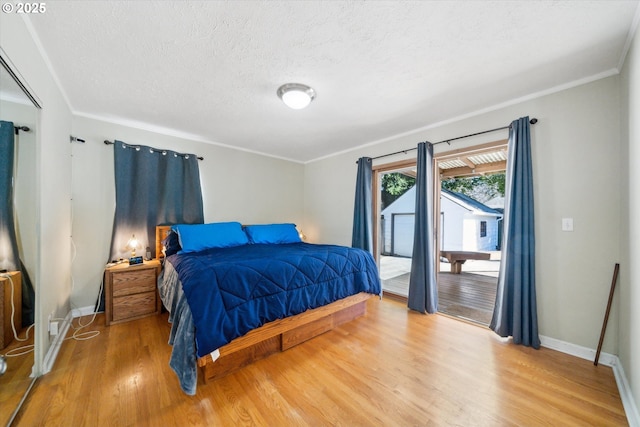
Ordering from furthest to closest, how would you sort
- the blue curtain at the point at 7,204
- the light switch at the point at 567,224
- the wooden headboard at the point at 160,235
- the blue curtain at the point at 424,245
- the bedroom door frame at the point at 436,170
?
the wooden headboard at the point at 160,235 < the blue curtain at the point at 424,245 < the bedroom door frame at the point at 436,170 < the light switch at the point at 567,224 < the blue curtain at the point at 7,204

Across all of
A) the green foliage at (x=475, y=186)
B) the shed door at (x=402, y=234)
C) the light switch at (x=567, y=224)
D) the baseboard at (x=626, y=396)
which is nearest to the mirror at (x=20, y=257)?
the baseboard at (x=626, y=396)

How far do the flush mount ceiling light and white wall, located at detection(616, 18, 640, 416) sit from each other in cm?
212

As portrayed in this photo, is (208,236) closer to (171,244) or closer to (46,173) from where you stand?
(171,244)

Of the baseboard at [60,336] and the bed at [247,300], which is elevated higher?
the bed at [247,300]

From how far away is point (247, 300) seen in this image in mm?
1747

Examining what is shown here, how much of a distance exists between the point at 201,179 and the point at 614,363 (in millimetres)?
4697

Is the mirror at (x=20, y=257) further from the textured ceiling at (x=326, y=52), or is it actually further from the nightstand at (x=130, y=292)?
the nightstand at (x=130, y=292)

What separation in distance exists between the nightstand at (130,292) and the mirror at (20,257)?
0.89m

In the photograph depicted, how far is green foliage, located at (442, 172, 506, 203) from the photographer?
447 cm

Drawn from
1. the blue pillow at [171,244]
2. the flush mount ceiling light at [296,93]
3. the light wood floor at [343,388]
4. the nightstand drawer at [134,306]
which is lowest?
the light wood floor at [343,388]

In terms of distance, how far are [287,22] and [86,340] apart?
3.10 meters

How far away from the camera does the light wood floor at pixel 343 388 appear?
Answer: 1.36 metres

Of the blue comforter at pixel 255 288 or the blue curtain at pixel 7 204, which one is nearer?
the blue curtain at pixel 7 204

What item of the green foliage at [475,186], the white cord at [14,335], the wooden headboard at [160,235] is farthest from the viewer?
the green foliage at [475,186]
